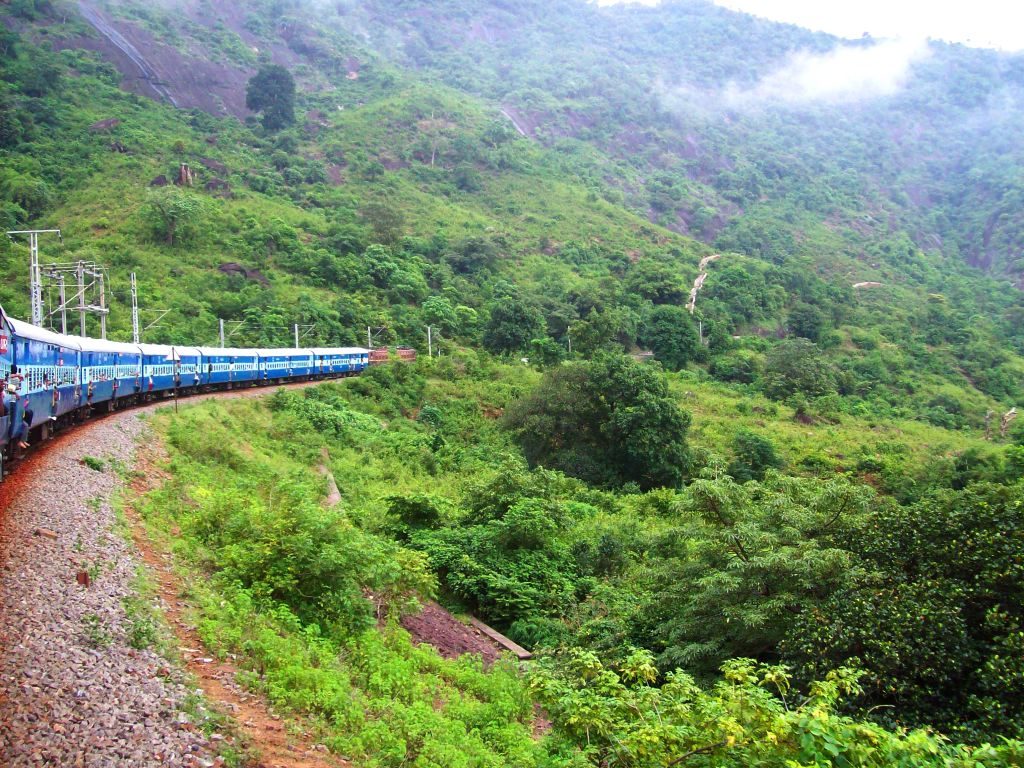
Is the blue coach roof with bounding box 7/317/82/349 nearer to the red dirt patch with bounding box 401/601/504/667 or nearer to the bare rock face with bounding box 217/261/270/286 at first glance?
the red dirt patch with bounding box 401/601/504/667

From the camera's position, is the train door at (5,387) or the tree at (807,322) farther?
the tree at (807,322)

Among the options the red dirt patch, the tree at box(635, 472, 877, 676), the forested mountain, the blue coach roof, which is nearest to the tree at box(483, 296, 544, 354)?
the forested mountain

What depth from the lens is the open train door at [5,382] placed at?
12.3 meters

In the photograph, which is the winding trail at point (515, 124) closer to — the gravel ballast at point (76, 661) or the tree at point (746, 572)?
the tree at point (746, 572)

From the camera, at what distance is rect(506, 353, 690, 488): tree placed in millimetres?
30844

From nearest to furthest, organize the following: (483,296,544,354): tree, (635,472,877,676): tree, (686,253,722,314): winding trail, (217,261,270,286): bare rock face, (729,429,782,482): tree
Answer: (635,472,877,676): tree → (729,429,782,482): tree → (483,296,544,354): tree → (217,261,270,286): bare rock face → (686,253,722,314): winding trail

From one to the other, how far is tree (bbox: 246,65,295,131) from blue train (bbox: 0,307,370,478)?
51.6 m

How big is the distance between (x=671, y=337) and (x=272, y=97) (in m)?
56.4

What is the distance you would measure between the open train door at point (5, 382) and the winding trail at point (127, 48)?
265 ft

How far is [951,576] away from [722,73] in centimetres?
17663

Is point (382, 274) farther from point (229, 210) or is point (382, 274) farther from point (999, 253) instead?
point (999, 253)

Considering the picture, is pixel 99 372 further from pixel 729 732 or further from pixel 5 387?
pixel 729 732

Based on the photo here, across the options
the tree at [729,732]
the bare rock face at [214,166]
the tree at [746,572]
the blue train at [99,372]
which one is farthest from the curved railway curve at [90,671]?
the bare rock face at [214,166]

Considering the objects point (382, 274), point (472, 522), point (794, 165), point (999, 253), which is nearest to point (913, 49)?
point (794, 165)
